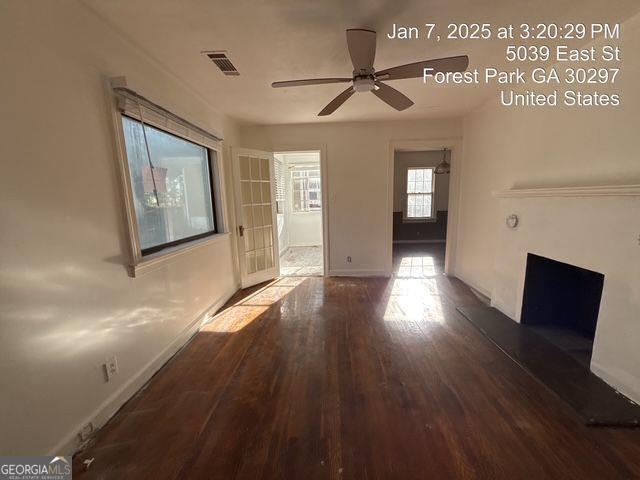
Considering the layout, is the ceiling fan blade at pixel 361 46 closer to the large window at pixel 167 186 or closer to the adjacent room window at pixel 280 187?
the large window at pixel 167 186

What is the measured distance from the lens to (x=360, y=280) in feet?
13.5

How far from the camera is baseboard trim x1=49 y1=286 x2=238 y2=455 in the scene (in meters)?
1.35

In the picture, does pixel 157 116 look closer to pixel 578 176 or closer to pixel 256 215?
pixel 256 215

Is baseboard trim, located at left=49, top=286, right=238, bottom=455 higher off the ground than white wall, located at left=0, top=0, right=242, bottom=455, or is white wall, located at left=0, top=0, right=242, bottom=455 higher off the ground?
white wall, located at left=0, top=0, right=242, bottom=455

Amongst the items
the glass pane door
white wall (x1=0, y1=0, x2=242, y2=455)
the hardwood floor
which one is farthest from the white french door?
white wall (x1=0, y1=0, x2=242, y2=455)

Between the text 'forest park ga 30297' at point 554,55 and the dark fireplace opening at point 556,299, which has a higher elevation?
the text 'forest park ga 30297' at point 554,55

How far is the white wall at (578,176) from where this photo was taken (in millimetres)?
1646

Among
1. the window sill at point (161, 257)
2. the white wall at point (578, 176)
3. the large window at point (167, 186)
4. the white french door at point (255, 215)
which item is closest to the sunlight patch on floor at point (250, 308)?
the white french door at point (255, 215)

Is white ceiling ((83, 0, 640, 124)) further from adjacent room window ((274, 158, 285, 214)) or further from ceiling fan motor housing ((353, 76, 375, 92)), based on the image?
adjacent room window ((274, 158, 285, 214))

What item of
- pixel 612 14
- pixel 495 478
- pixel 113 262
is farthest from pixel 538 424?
pixel 113 262

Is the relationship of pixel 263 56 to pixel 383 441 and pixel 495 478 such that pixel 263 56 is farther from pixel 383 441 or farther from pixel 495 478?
pixel 495 478

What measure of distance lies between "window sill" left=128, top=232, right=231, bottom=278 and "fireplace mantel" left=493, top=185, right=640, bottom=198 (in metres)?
3.14

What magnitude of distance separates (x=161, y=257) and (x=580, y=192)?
10.4 feet

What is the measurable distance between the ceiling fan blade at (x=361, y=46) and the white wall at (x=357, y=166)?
2.20 meters
